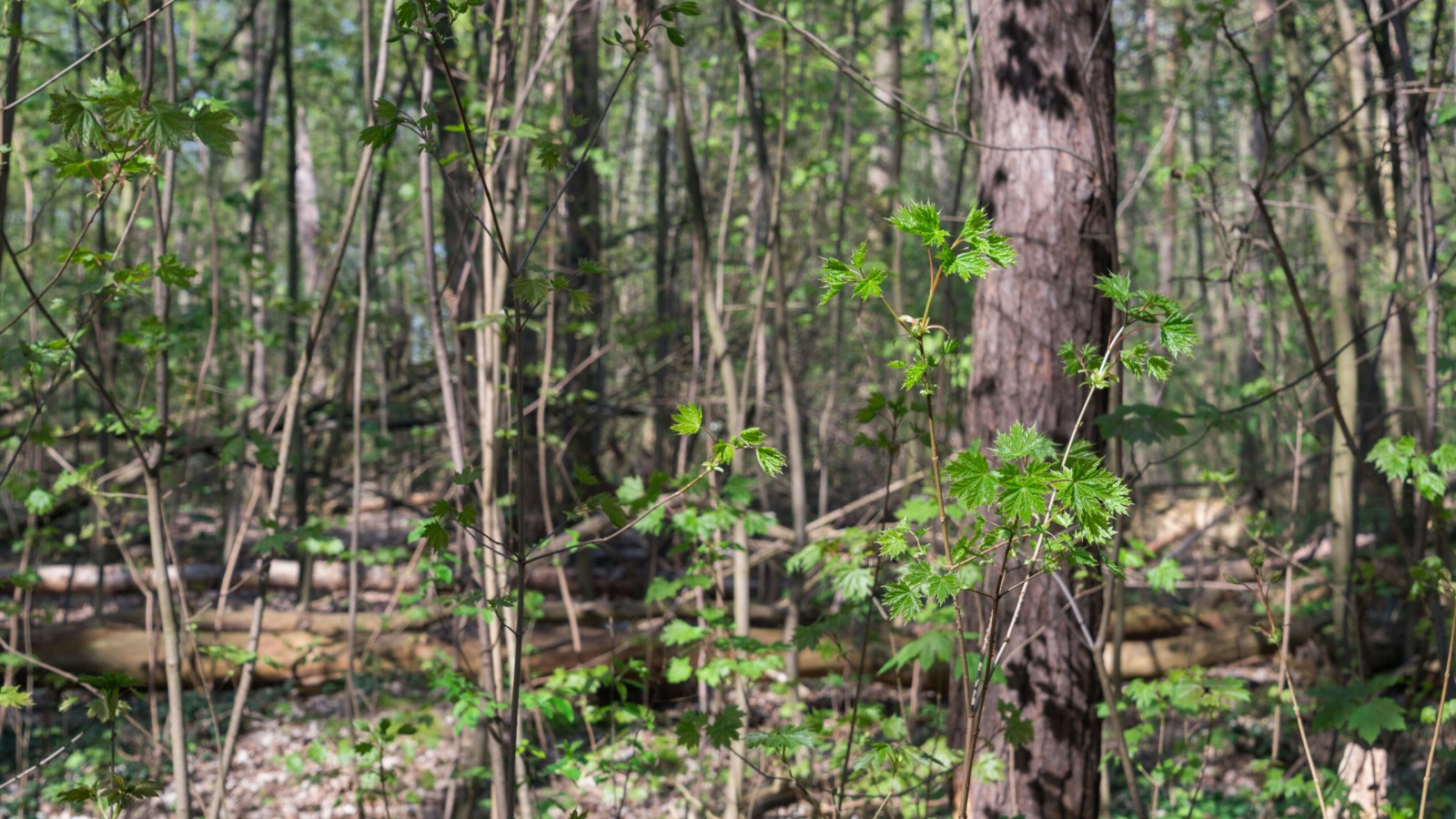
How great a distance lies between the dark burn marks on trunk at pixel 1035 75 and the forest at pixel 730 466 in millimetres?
13

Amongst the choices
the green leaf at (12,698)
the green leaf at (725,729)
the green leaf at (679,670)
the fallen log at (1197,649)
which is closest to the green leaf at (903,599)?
the green leaf at (725,729)

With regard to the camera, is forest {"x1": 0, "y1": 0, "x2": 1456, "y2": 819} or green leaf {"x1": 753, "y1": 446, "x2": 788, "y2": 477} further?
forest {"x1": 0, "y1": 0, "x2": 1456, "y2": 819}

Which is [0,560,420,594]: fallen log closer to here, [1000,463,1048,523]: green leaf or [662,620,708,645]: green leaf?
[662,620,708,645]: green leaf

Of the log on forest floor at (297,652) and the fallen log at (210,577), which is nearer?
the log on forest floor at (297,652)

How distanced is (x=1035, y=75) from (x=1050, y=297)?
67 cm

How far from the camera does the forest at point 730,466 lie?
1.94 meters

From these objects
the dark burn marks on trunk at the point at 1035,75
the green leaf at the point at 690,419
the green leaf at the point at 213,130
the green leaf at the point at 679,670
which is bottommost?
the green leaf at the point at 679,670

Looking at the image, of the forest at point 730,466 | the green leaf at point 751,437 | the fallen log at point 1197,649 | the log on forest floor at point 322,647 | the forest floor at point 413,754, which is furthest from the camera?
the fallen log at point 1197,649

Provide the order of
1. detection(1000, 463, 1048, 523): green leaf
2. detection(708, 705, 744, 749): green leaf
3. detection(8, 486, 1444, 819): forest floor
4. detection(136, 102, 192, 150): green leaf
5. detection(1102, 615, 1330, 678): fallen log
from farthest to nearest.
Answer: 1. detection(1102, 615, 1330, 678): fallen log
2. detection(8, 486, 1444, 819): forest floor
3. detection(708, 705, 744, 749): green leaf
4. detection(136, 102, 192, 150): green leaf
5. detection(1000, 463, 1048, 523): green leaf

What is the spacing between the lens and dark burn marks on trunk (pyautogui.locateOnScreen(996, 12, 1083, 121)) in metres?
2.68

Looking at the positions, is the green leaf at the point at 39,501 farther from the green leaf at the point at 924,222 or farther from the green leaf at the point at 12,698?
the green leaf at the point at 924,222

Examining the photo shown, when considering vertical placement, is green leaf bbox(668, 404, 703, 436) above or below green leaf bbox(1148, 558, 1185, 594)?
above

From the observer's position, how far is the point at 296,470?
523cm

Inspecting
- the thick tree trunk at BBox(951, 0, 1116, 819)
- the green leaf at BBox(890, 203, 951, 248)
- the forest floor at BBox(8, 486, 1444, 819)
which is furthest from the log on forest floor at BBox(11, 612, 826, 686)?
the green leaf at BBox(890, 203, 951, 248)
